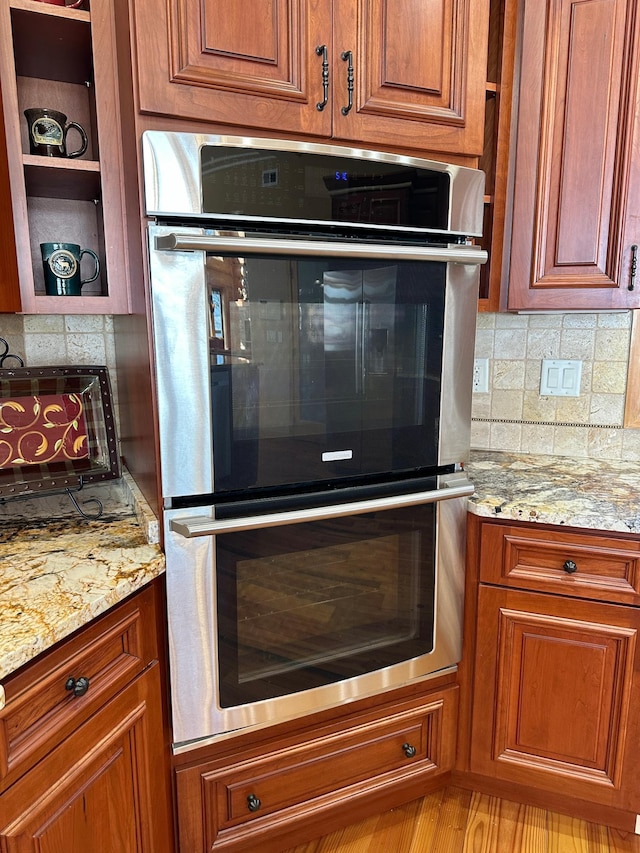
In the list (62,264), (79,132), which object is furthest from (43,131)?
(62,264)

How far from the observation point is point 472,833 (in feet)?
5.13

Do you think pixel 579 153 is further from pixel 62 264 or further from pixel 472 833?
pixel 472 833

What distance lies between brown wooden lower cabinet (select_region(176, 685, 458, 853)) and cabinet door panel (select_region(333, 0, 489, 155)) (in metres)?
1.40

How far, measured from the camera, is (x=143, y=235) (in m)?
1.09

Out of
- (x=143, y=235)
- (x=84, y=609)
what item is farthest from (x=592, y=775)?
(x=143, y=235)

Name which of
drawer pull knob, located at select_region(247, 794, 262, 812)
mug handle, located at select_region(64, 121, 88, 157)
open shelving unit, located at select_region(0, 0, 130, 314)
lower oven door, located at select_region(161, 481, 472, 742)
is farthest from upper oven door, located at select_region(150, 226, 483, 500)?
drawer pull knob, located at select_region(247, 794, 262, 812)

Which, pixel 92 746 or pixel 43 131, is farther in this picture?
pixel 43 131

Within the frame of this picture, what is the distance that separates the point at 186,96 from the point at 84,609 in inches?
37.2

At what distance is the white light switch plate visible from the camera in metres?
1.88

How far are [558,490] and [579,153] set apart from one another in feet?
2.89

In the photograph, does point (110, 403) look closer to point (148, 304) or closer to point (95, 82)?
point (148, 304)

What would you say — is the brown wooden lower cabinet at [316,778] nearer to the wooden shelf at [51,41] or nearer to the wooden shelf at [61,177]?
the wooden shelf at [61,177]

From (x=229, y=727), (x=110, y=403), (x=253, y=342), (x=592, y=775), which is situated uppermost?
(x=253, y=342)

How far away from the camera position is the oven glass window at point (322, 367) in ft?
3.81
